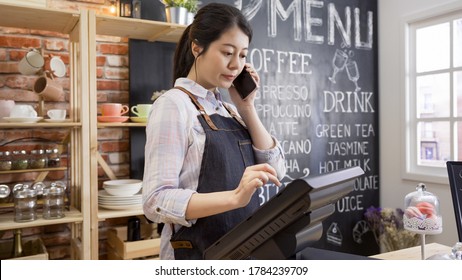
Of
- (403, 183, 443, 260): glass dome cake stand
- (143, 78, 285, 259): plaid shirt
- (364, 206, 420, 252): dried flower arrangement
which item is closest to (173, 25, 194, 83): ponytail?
(143, 78, 285, 259): plaid shirt

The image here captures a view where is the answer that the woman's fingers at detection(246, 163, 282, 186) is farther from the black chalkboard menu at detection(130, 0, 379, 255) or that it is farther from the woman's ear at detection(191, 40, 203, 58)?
the black chalkboard menu at detection(130, 0, 379, 255)

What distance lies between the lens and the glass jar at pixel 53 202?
189cm

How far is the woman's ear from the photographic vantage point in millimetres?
1152

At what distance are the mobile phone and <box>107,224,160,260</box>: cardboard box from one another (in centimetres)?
116

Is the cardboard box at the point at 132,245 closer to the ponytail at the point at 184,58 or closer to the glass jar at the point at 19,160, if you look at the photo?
the glass jar at the point at 19,160

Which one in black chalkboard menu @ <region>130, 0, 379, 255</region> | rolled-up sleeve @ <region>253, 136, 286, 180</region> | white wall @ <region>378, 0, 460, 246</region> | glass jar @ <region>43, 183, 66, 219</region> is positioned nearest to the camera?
rolled-up sleeve @ <region>253, 136, 286, 180</region>

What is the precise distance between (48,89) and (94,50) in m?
0.32

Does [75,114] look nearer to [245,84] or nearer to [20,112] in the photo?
[20,112]

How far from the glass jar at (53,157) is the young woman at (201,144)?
1106mm

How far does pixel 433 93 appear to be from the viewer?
10.3ft

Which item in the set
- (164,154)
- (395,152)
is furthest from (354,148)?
(164,154)

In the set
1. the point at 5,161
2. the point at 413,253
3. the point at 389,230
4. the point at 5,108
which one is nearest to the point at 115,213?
the point at 5,161
